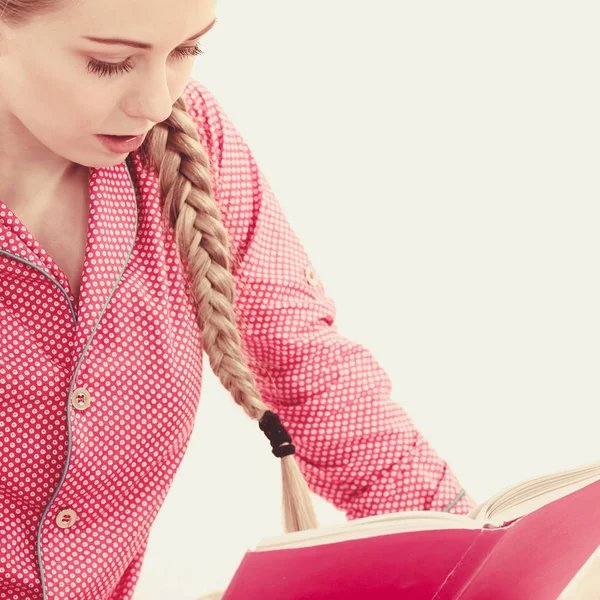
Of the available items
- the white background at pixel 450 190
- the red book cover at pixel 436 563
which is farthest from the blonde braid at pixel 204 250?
the white background at pixel 450 190

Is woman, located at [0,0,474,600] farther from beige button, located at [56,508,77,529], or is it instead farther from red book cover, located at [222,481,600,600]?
red book cover, located at [222,481,600,600]

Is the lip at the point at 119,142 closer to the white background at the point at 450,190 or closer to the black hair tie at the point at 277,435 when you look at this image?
the black hair tie at the point at 277,435

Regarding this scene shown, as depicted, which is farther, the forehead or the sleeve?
the sleeve

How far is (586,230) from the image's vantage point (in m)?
1.92

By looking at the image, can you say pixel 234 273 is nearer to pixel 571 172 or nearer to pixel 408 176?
pixel 408 176

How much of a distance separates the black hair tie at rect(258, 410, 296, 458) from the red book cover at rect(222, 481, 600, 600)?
219 millimetres

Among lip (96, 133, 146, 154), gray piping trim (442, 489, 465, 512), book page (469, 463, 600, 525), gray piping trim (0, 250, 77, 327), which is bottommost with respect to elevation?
gray piping trim (442, 489, 465, 512)

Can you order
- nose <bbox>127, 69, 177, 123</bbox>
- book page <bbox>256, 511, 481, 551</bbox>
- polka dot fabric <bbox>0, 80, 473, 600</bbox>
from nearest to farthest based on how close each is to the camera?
book page <bbox>256, 511, 481, 551</bbox> < nose <bbox>127, 69, 177, 123</bbox> < polka dot fabric <bbox>0, 80, 473, 600</bbox>

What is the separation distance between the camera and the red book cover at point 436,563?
697 millimetres

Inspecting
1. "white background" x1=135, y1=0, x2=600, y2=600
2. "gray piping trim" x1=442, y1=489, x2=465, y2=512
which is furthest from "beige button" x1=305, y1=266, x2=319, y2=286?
"white background" x1=135, y1=0, x2=600, y2=600

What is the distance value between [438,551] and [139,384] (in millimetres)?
343

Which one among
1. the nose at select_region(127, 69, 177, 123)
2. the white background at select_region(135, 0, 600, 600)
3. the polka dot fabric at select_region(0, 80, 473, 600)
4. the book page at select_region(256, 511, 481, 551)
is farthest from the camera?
the white background at select_region(135, 0, 600, 600)

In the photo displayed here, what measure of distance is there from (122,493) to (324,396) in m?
0.24

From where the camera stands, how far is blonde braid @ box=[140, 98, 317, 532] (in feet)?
3.14
